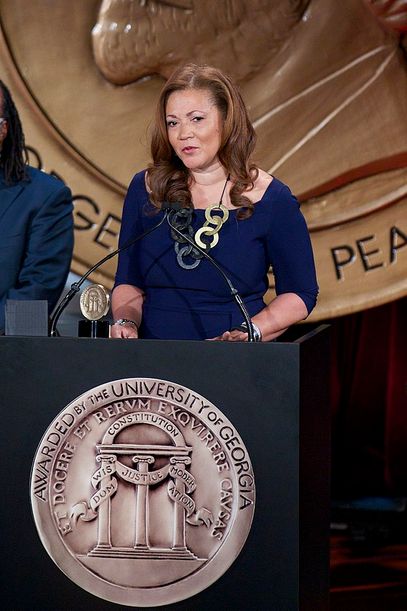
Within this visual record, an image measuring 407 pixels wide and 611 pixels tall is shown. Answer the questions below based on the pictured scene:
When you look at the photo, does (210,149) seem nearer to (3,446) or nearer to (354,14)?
(3,446)

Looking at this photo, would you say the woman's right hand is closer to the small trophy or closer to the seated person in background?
the small trophy

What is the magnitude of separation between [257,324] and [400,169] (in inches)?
55.3

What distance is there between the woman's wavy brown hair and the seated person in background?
45 cm

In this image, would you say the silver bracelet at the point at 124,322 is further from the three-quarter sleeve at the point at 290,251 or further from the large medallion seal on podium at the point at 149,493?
the large medallion seal on podium at the point at 149,493

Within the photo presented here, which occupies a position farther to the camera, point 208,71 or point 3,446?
point 208,71

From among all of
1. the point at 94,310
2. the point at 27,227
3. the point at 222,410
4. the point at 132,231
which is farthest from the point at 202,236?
the point at 27,227

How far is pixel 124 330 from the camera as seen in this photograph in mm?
1892

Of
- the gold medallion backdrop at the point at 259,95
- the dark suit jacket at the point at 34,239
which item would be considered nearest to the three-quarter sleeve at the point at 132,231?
the dark suit jacket at the point at 34,239

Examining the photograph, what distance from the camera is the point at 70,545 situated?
1.56 m

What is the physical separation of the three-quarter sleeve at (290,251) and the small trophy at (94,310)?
0.36 meters

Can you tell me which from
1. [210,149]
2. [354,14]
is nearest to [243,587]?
[210,149]

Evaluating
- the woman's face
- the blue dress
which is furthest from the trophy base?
the woman's face

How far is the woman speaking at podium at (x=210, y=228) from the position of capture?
192 cm

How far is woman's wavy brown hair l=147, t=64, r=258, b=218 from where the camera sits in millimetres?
1922
